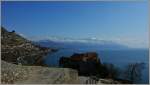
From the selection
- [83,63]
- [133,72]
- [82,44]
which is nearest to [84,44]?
[82,44]

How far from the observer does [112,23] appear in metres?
2.55

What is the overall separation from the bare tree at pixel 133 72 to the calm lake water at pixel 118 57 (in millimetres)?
29

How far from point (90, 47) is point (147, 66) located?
475 millimetres

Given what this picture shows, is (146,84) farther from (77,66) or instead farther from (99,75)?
(77,66)

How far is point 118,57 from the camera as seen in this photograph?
98.9 inches

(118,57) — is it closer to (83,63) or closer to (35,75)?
(83,63)

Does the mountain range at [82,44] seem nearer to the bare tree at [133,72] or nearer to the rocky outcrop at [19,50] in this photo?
the rocky outcrop at [19,50]

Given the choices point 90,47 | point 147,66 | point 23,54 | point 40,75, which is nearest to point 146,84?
point 147,66

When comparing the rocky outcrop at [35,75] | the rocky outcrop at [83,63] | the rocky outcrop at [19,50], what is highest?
the rocky outcrop at [19,50]

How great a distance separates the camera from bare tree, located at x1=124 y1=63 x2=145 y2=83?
8.21 feet

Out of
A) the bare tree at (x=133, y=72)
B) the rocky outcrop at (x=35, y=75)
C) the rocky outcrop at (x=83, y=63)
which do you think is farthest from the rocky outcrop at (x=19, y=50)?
the bare tree at (x=133, y=72)

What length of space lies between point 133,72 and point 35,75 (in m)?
0.79

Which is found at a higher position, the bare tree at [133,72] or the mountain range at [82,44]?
the mountain range at [82,44]

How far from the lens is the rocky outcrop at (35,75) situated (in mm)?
2516
